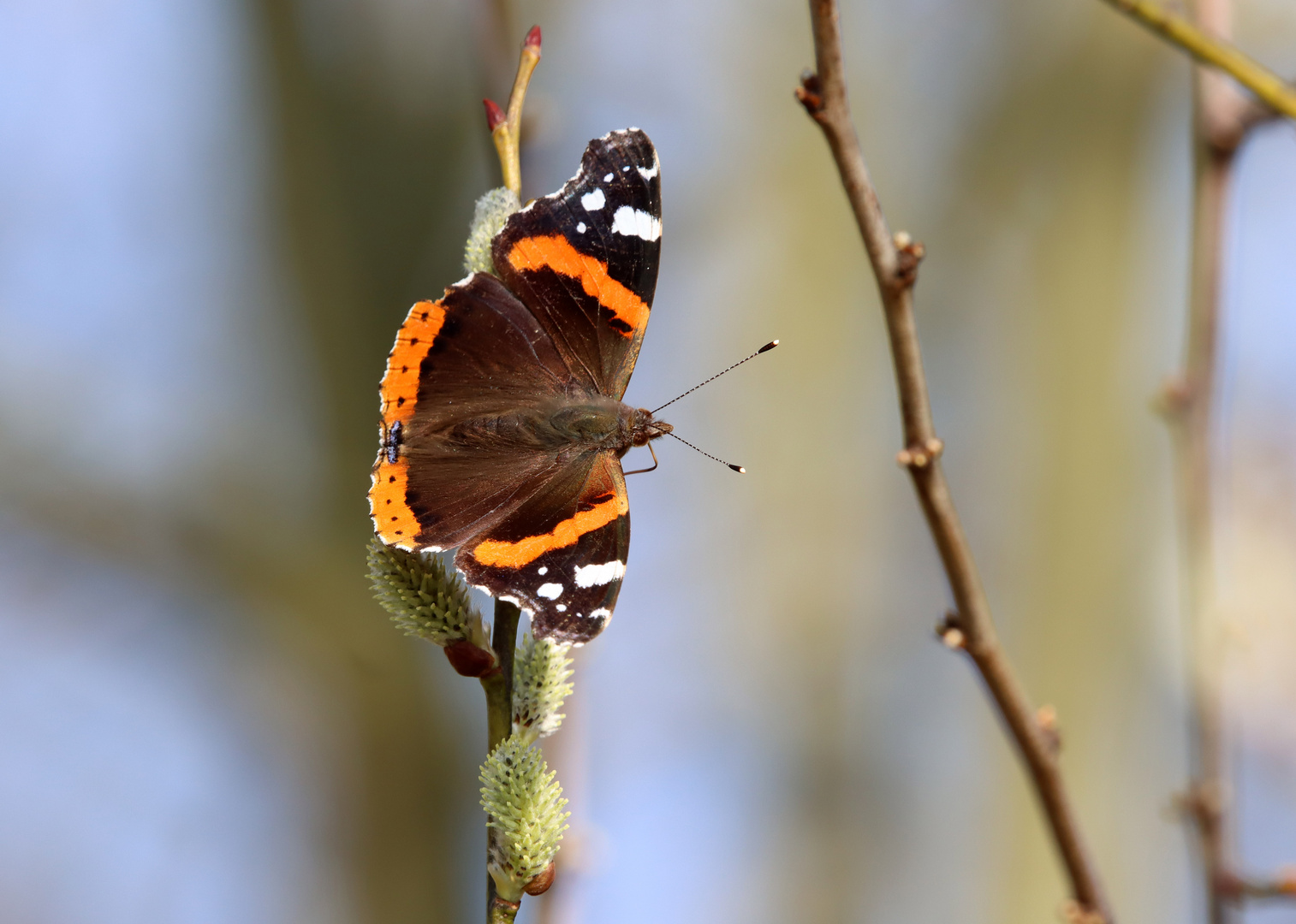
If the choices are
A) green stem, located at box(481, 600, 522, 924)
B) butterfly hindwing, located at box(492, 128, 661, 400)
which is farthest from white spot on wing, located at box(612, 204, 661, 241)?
green stem, located at box(481, 600, 522, 924)

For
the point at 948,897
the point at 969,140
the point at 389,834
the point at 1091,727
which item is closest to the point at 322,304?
the point at 389,834

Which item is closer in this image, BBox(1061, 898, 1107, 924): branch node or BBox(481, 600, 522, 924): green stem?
BBox(481, 600, 522, 924): green stem

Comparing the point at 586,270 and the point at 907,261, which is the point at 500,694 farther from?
the point at 586,270

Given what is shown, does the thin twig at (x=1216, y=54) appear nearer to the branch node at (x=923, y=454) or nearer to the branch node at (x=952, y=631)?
the branch node at (x=923, y=454)

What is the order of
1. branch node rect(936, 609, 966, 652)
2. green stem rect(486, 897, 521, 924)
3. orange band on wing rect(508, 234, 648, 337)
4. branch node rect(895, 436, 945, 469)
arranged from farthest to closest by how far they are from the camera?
orange band on wing rect(508, 234, 648, 337)
branch node rect(936, 609, 966, 652)
branch node rect(895, 436, 945, 469)
green stem rect(486, 897, 521, 924)

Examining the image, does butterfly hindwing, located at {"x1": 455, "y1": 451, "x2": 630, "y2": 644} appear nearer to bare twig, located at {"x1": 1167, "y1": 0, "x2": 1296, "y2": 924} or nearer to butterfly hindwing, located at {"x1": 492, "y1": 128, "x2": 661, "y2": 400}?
butterfly hindwing, located at {"x1": 492, "y1": 128, "x2": 661, "y2": 400}

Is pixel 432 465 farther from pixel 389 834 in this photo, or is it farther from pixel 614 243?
pixel 389 834
